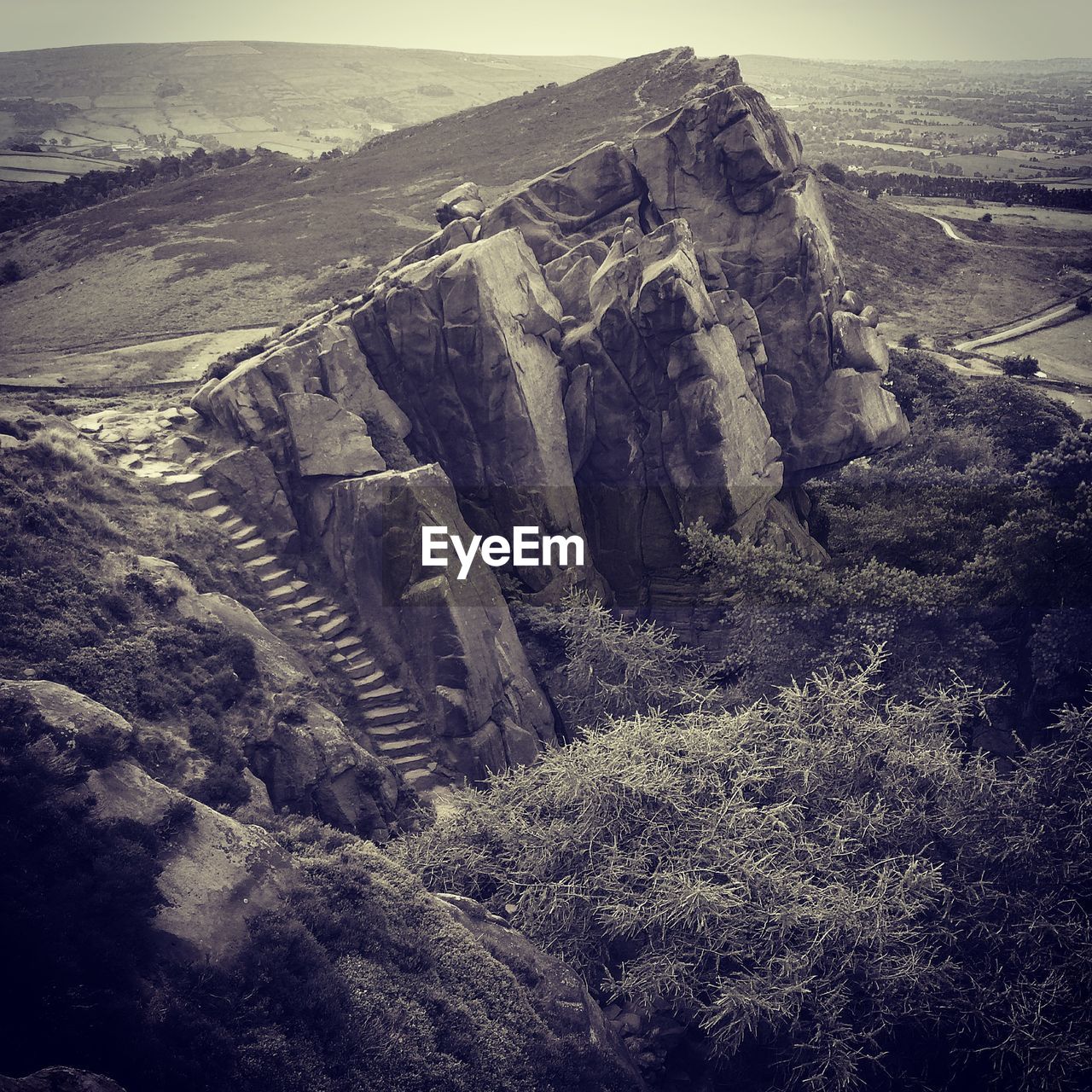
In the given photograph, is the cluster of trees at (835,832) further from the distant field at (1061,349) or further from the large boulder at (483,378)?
the distant field at (1061,349)

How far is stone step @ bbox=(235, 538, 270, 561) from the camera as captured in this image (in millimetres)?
38719

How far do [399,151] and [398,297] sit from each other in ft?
210

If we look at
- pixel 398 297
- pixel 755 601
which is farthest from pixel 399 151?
pixel 755 601

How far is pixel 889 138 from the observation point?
609 ft

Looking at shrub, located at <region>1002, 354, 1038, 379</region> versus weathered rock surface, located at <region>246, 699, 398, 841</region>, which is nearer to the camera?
weathered rock surface, located at <region>246, 699, 398, 841</region>

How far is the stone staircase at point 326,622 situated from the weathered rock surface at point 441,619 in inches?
38.6

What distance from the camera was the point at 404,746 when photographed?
35.6 meters

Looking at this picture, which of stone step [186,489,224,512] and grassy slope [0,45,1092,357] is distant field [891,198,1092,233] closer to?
grassy slope [0,45,1092,357]

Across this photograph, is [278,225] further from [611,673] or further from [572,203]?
A: [611,673]

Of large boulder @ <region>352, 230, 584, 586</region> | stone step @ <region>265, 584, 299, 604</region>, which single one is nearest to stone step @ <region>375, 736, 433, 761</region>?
stone step @ <region>265, 584, 299, 604</region>

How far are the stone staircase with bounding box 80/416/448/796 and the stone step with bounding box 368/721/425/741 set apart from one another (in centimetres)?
3

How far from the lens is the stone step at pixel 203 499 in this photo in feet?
129

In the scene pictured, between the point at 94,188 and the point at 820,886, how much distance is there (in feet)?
323

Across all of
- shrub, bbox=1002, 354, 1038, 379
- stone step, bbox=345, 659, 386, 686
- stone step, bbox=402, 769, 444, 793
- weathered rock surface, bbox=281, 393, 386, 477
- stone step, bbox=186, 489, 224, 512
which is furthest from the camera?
shrub, bbox=1002, 354, 1038, 379
